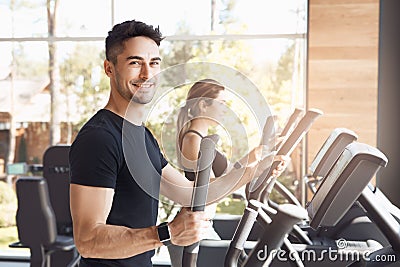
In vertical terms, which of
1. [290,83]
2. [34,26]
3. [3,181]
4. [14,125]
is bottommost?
[3,181]

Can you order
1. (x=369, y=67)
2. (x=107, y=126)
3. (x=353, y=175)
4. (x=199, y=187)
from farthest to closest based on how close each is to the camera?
1. (x=369, y=67)
2. (x=353, y=175)
3. (x=107, y=126)
4. (x=199, y=187)

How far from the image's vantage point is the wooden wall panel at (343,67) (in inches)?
190

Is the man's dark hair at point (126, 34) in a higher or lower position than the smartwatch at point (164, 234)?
higher

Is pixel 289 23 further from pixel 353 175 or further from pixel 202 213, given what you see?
pixel 202 213

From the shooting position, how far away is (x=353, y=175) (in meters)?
2.05

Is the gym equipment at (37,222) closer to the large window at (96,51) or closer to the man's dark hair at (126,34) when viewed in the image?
the large window at (96,51)

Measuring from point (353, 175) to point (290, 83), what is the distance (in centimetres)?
309

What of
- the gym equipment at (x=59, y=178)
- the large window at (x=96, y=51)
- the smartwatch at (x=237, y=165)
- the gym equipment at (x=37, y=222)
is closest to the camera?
the smartwatch at (x=237, y=165)

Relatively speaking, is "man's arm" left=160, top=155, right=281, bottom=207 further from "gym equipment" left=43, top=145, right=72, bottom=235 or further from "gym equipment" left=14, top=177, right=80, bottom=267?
"gym equipment" left=43, top=145, right=72, bottom=235

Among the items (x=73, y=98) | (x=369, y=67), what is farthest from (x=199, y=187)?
(x=73, y=98)

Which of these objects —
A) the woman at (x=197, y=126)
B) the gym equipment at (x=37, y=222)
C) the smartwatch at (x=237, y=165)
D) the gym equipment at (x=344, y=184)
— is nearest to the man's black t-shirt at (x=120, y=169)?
the woman at (x=197, y=126)

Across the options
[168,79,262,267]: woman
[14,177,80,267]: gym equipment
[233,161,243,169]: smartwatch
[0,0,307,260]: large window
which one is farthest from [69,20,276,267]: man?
[0,0,307,260]: large window

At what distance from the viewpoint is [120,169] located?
1656 millimetres

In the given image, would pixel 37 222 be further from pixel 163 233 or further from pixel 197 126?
pixel 163 233
